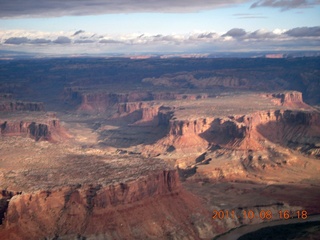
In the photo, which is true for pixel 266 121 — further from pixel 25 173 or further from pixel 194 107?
pixel 25 173

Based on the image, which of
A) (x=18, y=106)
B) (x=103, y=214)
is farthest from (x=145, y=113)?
(x=103, y=214)

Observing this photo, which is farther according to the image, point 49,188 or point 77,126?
point 77,126

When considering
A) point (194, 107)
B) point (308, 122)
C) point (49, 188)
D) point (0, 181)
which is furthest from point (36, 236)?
point (194, 107)

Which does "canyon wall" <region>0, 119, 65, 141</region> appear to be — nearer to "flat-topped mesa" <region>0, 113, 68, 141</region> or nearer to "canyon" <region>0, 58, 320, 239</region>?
"flat-topped mesa" <region>0, 113, 68, 141</region>
